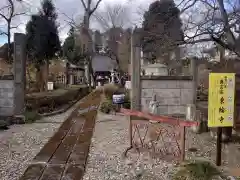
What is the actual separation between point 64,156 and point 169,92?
18.6ft

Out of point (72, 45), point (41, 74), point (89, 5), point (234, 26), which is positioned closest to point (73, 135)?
point (234, 26)

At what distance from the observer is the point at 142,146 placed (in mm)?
6613

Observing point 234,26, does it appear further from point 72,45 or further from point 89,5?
point 72,45

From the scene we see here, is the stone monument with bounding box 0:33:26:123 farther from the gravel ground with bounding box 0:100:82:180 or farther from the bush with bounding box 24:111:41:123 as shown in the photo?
the gravel ground with bounding box 0:100:82:180

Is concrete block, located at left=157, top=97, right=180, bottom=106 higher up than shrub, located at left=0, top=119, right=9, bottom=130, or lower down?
higher up

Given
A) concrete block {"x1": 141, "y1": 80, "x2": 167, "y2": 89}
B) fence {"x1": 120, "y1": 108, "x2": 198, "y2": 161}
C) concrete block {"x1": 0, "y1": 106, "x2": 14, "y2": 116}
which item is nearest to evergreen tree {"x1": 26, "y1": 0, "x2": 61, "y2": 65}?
concrete block {"x1": 0, "y1": 106, "x2": 14, "y2": 116}

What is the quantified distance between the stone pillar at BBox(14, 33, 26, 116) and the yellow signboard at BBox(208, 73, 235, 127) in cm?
722

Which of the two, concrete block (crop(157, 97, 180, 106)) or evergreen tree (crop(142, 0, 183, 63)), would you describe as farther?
concrete block (crop(157, 97, 180, 106))

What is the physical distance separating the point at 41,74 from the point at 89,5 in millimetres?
11786

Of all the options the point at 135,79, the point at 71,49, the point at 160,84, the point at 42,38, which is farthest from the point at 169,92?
the point at 71,49

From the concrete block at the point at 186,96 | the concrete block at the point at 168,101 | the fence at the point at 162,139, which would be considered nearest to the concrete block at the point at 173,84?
the concrete block at the point at 186,96

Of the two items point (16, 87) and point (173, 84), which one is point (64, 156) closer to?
point (16, 87)

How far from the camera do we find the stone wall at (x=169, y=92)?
10.7 meters

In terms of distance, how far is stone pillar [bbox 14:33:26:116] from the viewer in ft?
34.0
